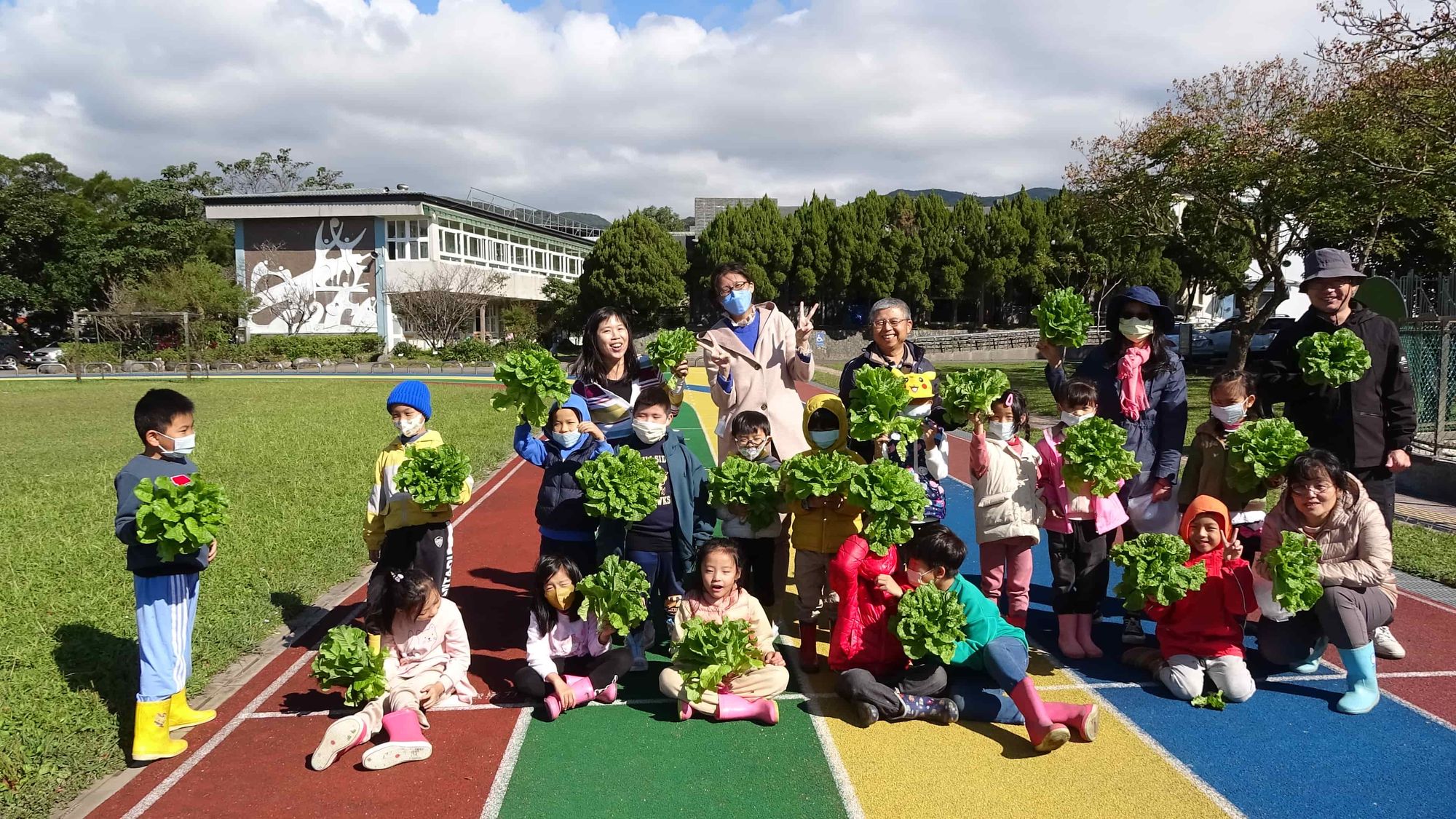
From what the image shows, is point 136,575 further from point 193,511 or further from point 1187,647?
point 1187,647

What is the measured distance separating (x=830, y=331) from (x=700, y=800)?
47.1 m

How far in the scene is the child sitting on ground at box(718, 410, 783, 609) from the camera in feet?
18.0

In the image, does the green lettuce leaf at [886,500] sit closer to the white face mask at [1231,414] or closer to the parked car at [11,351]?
the white face mask at [1231,414]

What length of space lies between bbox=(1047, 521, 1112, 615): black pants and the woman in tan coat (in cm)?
176

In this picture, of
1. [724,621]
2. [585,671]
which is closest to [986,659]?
[724,621]

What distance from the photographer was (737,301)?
574 cm

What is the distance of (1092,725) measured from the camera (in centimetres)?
425

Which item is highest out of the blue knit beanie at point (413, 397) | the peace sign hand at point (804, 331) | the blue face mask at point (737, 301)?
the blue face mask at point (737, 301)

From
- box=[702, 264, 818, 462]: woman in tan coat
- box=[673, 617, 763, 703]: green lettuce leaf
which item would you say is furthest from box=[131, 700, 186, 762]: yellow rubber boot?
box=[702, 264, 818, 462]: woman in tan coat

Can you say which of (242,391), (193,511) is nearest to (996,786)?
(193,511)

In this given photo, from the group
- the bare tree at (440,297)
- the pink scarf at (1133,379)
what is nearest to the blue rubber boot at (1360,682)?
the pink scarf at (1133,379)

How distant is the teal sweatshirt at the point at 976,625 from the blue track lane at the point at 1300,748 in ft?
2.76

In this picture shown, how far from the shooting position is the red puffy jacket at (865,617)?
15.7 ft

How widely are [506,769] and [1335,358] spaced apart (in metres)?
5.07
